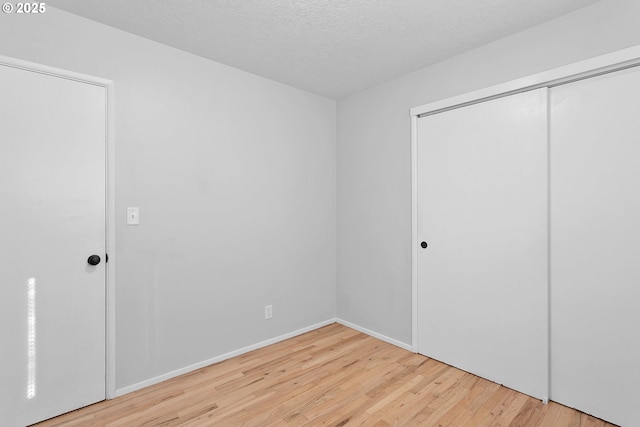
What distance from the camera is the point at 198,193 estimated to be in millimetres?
2570

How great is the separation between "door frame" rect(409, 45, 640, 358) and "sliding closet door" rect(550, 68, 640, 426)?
0.07 metres

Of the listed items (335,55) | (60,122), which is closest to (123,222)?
(60,122)

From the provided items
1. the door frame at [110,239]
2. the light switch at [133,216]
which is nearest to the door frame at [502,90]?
the light switch at [133,216]

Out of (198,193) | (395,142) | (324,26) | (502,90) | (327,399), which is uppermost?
(324,26)

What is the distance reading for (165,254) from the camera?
2.40 meters

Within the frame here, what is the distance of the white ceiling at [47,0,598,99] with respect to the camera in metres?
1.92

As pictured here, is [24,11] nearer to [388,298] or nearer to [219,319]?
[219,319]

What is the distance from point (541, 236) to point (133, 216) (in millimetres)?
2935

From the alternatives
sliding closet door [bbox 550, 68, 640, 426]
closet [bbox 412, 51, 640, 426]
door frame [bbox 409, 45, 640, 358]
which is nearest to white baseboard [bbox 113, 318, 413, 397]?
door frame [bbox 409, 45, 640, 358]

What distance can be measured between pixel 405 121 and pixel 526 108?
3.28 feet

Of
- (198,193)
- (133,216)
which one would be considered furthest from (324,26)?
(133,216)

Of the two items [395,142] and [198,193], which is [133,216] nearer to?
[198,193]

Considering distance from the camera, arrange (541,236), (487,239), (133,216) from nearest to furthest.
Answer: (541,236) < (133,216) < (487,239)

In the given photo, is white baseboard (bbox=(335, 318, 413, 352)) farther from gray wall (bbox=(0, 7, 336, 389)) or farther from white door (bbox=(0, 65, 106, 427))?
white door (bbox=(0, 65, 106, 427))
